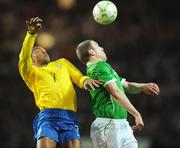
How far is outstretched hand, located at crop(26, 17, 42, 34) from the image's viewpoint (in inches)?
243

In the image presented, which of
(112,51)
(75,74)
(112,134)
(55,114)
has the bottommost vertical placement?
(112,134)

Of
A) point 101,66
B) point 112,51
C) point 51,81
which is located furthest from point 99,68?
point 112,51

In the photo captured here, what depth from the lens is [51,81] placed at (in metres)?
6.60

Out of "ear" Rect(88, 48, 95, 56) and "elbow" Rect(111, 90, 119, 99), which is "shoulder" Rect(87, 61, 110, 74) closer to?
"ear" Rect(88, 48, 95, 56)

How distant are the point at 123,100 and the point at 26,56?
1.21 metres

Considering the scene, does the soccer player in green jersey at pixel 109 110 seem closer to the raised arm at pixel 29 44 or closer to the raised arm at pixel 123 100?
the raised arm at pixel 123 100

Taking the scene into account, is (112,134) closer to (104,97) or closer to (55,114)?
(104,97)

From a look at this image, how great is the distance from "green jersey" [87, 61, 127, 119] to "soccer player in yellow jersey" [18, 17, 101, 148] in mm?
123

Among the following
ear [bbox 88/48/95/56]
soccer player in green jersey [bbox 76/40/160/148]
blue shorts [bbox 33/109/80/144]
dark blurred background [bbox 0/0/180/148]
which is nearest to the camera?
soccer player in green jersey [bbox 76/40/160/148]

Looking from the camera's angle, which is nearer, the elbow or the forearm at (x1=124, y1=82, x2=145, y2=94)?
the elbow

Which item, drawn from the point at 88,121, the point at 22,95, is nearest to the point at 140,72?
the point at 88,121

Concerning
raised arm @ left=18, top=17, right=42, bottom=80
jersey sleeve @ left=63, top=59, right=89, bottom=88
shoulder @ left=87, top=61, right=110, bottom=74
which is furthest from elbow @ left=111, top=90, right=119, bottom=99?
raised arm @ left=18, top=17, right=42, bottom=80

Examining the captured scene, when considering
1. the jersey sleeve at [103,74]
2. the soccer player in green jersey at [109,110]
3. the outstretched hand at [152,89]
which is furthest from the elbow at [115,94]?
the outstretched hand at [152,89]

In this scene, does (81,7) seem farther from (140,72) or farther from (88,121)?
(88,121)
